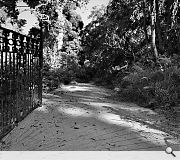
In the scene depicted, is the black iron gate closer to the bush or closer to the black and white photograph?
the black and white photograph

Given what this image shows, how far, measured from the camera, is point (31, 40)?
7.28m

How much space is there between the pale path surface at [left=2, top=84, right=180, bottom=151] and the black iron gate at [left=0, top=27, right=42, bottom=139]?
300mm

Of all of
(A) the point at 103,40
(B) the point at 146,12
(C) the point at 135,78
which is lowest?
(C) the point at 135,78

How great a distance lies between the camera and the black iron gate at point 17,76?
201 inches

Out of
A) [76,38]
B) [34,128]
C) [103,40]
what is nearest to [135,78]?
[34,128]

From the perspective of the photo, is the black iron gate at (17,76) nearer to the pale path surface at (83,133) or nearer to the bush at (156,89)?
the pale path surface at (83,133)

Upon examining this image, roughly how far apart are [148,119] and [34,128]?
10.2 feet

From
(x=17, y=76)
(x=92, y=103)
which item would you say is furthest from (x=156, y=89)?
(x=17, y=76)

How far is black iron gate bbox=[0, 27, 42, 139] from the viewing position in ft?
16.8

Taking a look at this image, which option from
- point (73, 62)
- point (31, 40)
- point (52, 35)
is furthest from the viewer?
point (73, 62)

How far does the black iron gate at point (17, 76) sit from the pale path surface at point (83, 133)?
300mm

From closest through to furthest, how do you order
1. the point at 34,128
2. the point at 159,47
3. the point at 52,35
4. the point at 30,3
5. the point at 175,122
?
the point at 34,128
the point at 175,122
the point at 30,3
the point at 159,47
the point at 52,35

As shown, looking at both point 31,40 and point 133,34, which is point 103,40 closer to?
point 133,34

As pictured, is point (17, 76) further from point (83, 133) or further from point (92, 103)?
point (92, 103)
